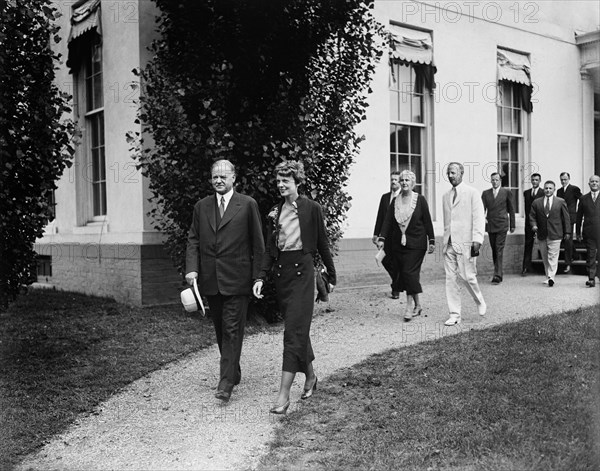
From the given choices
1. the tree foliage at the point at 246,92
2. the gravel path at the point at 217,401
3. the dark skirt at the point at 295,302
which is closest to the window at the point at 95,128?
the tree foliage at the point at 246,92

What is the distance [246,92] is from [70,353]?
3.84m

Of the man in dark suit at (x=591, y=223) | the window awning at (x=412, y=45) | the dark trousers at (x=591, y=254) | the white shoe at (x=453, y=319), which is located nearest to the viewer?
the white shoe at (x=453, y=319)

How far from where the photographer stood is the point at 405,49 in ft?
43.4

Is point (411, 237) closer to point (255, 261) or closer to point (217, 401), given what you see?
point (255, 261)

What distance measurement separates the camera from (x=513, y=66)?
1532cm

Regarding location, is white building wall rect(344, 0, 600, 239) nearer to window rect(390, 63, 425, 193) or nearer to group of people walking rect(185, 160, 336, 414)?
window rect(390, 63, 425, 193)

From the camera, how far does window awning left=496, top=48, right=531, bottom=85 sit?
15078mm

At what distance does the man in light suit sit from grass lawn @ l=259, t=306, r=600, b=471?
149 centimetres

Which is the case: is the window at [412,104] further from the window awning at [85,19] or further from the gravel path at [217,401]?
the window awning at [85,19]

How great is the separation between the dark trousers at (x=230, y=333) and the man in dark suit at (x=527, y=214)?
30.8 feet

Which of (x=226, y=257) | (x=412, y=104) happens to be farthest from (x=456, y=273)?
(x=412, y=104)

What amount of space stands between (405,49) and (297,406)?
9317mm

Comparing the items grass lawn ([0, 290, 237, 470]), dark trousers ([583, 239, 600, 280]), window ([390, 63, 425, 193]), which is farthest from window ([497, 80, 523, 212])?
grass lawn ([0, 290, 237, 470])

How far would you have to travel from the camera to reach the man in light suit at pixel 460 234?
8664 mm
